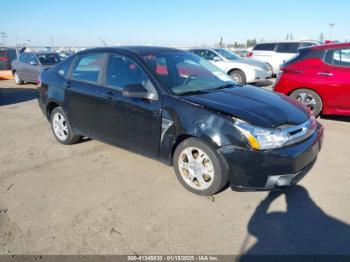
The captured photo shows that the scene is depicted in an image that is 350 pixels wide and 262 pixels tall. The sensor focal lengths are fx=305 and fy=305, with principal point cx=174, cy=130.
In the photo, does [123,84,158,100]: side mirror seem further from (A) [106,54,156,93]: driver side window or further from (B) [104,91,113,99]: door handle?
(B) [104,91,113,99]: door handle

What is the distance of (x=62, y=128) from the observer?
5.18m

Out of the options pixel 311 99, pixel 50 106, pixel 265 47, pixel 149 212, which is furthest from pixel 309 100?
pixel 265 47

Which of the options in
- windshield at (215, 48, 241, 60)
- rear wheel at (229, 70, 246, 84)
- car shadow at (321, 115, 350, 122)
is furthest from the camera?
windshield at (215, 48, 241, 60)

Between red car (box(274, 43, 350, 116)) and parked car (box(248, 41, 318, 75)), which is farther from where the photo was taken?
parked car (box(248, 41, 318, 75))

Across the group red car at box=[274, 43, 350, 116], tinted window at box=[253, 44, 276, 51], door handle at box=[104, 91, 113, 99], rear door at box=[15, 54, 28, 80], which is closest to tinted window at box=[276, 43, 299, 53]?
tinted window at box=[253, 44, 276, 51]

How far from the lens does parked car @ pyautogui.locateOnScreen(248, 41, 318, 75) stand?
1395 cm

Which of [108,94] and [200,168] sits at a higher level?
[108,94]

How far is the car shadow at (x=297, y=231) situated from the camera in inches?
102

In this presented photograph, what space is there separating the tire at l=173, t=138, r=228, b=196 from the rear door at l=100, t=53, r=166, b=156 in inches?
15.1

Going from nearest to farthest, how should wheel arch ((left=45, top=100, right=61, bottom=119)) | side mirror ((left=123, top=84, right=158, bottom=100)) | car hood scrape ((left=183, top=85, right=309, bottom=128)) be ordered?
car hood scrape ((left=183, top=85, right=309, bottom=128)) < side mirror ((left=123, top=84, right=158, bottom=100)) < wheel arch ((left=45, top=100, right=61, bottom=119))

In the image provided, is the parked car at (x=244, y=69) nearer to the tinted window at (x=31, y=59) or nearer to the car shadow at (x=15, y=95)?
the car shadow at (x=15, y=95)

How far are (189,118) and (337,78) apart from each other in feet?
13.5

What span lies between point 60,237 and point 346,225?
268 cm

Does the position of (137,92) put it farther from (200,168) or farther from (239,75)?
(239,75)
